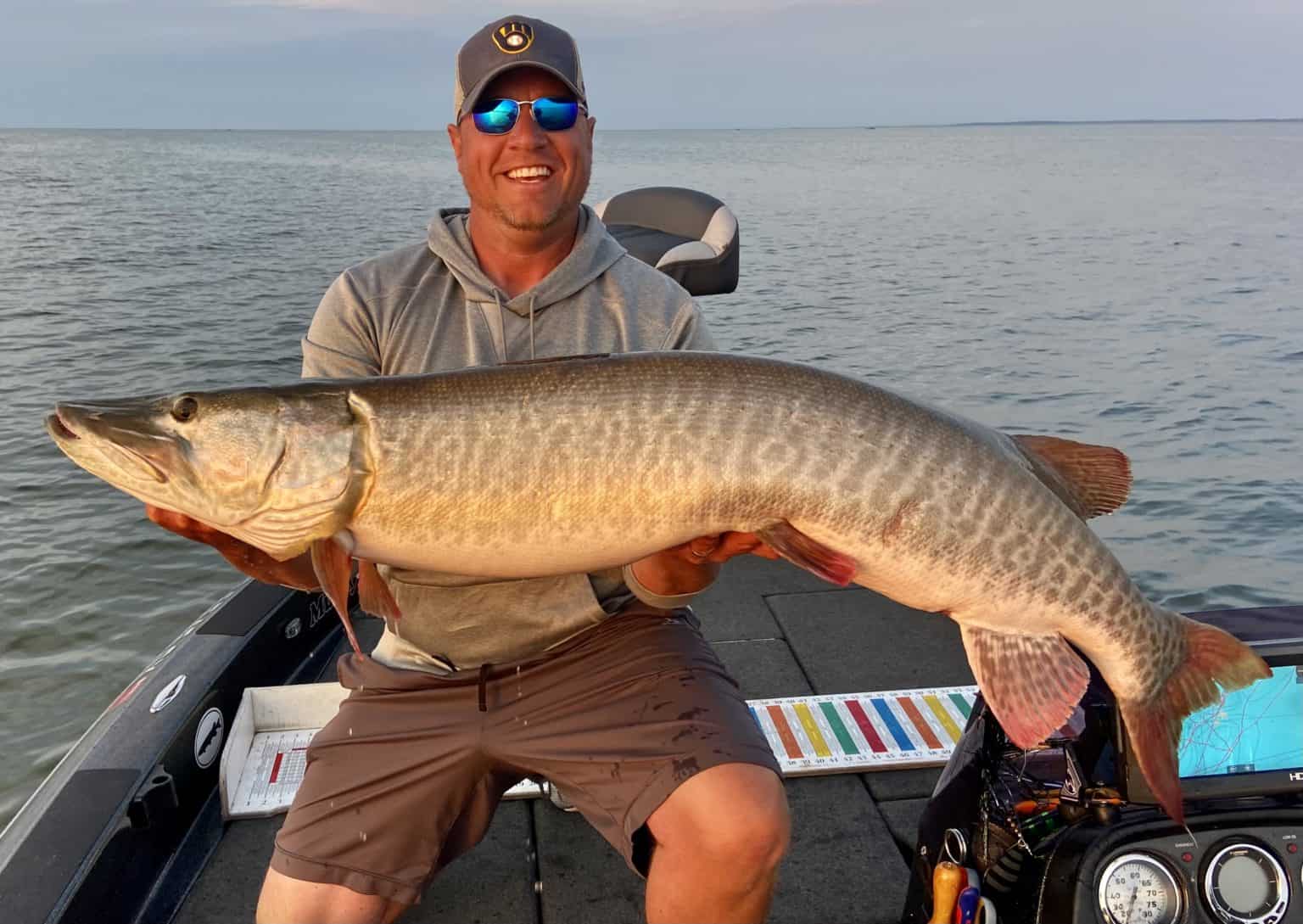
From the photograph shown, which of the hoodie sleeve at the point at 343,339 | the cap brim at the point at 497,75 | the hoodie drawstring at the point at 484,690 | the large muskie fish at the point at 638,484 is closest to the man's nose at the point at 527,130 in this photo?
the cap brim at the point at 497,75

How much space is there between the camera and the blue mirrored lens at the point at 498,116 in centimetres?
280

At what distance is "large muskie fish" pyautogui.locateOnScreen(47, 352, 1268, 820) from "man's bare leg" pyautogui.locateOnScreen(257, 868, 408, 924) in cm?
67

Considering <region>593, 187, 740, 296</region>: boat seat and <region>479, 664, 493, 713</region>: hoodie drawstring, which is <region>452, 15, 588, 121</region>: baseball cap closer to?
<region>479, 664, 493, 713</region>: hoodie drawstring

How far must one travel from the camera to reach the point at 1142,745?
192 cm

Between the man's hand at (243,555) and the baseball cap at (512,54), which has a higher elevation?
the baseball cap at (512,54)

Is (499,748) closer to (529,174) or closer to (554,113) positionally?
(529,174)

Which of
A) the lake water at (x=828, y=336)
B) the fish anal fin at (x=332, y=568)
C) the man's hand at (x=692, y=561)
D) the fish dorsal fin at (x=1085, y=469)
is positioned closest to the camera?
the fish anal fin at (x=332, y=568)

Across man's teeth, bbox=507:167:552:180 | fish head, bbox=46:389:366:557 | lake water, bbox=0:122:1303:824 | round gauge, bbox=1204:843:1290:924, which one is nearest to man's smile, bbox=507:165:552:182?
man's teeth, bbox=507:167:552:180

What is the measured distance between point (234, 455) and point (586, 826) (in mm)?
1654

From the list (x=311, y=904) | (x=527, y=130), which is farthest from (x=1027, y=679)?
(x=527, y=130)

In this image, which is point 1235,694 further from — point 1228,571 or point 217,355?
point 217,355

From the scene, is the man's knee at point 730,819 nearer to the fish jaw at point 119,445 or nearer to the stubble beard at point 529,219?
the fish jaw at point 119,445

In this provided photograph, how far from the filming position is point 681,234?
17.6 ft

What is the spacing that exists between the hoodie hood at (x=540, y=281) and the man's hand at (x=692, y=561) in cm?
80
